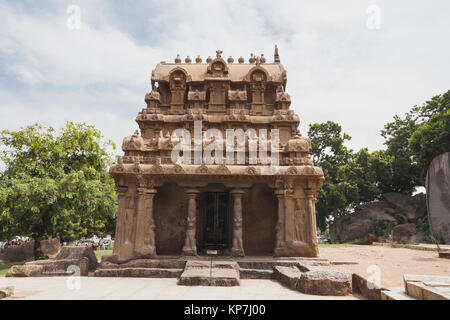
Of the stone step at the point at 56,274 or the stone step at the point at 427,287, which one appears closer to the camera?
the stone step at the point at 427,287

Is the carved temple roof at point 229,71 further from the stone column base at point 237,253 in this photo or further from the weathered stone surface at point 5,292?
the weathered stone surface at point 5,292

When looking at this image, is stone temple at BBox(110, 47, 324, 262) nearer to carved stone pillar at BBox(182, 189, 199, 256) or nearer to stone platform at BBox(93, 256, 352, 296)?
carved stone pillar at BBox(182, 189, 199, 256)

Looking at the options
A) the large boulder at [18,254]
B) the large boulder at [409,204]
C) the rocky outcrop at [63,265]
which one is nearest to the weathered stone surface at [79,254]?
the rocky outcrop at [63,265]

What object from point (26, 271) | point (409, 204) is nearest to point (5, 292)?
point (26, 271)

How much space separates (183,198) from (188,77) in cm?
558

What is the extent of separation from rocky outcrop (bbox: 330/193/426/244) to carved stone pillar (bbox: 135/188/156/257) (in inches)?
949

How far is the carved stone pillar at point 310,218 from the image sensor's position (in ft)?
31.7

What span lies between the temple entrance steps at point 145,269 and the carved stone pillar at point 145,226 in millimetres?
446

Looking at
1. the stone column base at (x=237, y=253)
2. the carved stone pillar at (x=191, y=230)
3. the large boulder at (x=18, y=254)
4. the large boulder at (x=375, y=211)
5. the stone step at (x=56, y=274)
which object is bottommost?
the large boulder at (x=18, y=254)

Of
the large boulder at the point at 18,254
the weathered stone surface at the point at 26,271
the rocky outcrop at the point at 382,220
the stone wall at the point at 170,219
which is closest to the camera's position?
the weathered stone surface at the point at 26,271

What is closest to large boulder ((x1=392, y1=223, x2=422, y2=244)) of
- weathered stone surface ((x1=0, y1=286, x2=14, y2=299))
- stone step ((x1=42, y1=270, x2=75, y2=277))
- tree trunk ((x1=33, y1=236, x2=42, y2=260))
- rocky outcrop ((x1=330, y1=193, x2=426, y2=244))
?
rocky outcrop ((x1=330, y1=193, x2=426, y2=244))

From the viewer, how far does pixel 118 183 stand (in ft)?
32.6

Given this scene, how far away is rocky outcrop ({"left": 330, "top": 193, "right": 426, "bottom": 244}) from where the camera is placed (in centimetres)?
2626
